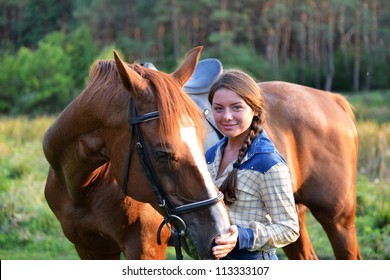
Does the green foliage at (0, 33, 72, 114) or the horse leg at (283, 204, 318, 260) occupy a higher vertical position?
the horse leg at (283, 204, 318, 260)

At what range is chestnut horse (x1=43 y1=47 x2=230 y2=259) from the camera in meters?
2.30

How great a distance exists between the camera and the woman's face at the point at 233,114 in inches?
93.7

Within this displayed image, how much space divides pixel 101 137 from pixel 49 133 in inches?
18.1

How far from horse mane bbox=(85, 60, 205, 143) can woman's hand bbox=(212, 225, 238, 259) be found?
45 centimetres

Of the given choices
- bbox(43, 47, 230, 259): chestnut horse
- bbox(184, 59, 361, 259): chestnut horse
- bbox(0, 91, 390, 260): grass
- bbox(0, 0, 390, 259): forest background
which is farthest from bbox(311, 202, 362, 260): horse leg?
bbox(43, 47, 230, 259): chestnut horse

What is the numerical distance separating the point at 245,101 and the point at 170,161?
17.1 inches

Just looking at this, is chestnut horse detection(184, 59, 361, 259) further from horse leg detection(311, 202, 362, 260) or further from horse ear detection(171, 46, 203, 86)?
horse ear detection(171, 46, 203, 86)

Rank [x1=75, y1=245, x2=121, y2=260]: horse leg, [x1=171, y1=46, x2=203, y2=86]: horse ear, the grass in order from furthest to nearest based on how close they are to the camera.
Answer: the grass → [x1=75, y1=245, x2=121, y2=260]: horse leg → [x1=171, y1=46, x2=203, y2=86]: horse ear

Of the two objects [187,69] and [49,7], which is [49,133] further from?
[49,7]

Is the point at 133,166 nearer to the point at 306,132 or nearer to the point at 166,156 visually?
the point at 166,156

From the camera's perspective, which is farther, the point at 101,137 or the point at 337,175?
the point at 337,175

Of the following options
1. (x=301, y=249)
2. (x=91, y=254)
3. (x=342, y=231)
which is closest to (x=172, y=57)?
(x=301, y=249)

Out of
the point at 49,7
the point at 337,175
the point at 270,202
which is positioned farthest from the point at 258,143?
the point at 49,7
